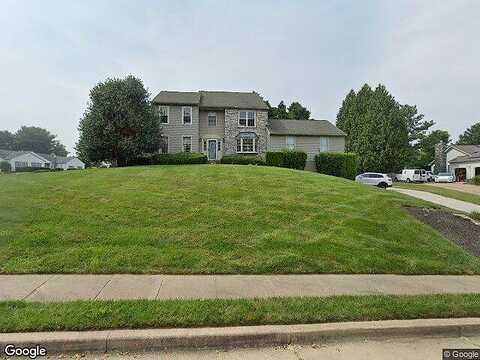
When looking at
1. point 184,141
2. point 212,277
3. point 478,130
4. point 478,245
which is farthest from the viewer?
point 478,130

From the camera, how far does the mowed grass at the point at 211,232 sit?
19.6ft

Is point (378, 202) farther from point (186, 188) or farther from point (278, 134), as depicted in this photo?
point (278, 134)

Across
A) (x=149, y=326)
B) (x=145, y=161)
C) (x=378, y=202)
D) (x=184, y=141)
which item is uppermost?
(x=184, y=141)

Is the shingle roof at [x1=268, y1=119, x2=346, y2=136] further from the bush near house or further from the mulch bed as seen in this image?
the mulch bed

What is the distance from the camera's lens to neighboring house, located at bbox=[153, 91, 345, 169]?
28562 mm

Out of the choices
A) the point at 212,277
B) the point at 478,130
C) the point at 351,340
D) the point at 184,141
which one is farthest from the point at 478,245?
the point at 478,130

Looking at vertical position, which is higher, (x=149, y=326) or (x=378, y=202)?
(x=378, y=202)

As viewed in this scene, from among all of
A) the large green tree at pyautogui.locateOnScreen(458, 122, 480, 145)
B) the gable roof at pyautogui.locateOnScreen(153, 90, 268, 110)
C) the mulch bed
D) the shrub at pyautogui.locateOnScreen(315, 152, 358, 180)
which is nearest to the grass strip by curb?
the mulch bed

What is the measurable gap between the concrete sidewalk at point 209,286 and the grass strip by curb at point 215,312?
31 centimetres

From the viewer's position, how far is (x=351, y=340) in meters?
3.69

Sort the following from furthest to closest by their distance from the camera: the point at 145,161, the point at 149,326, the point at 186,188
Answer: the point at 145,161, the point at 186,188, the point at 149,326

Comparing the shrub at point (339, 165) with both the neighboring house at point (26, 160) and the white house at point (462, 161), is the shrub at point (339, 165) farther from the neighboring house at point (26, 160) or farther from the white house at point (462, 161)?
the neighboring house at point (26, 160)

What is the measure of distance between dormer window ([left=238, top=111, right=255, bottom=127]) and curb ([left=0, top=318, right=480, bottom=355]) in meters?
27.2

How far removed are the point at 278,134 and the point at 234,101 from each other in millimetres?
5836
